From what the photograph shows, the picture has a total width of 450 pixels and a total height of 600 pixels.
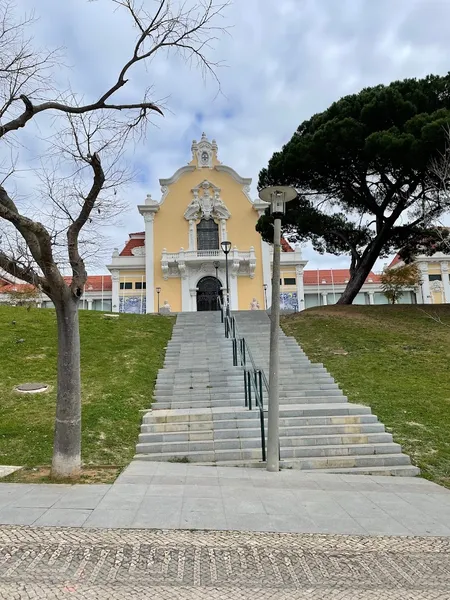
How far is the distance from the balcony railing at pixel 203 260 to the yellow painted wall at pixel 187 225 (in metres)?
0.63

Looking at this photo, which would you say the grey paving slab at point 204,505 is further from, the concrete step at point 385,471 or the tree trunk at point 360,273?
the tree trunk at point 360,273

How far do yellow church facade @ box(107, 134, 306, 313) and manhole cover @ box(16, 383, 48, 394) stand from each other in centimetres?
2197

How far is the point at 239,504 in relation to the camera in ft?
15.7

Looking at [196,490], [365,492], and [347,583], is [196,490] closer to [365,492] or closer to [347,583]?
[365,492]

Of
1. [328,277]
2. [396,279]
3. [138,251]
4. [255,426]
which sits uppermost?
[138,251]

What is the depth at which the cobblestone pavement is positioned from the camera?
298 centimetres

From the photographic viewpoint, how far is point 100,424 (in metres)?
8.17

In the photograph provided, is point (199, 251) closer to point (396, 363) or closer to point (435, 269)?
point (396, 363)

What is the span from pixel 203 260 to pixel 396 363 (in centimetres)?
2176

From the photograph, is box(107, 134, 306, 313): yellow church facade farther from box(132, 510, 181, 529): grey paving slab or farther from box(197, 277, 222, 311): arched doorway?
box(132, 510, 181, 529): grey paving slab

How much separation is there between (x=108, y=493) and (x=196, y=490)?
1057mm

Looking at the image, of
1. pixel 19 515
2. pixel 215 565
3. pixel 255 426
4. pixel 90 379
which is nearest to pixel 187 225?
pixel 90 379

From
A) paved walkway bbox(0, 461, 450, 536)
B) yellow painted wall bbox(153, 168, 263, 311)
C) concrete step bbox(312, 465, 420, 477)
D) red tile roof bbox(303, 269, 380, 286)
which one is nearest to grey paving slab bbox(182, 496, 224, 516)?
paved walkway bbox(0, 461, 450, 536)

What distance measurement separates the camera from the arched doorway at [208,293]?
3300 cm
